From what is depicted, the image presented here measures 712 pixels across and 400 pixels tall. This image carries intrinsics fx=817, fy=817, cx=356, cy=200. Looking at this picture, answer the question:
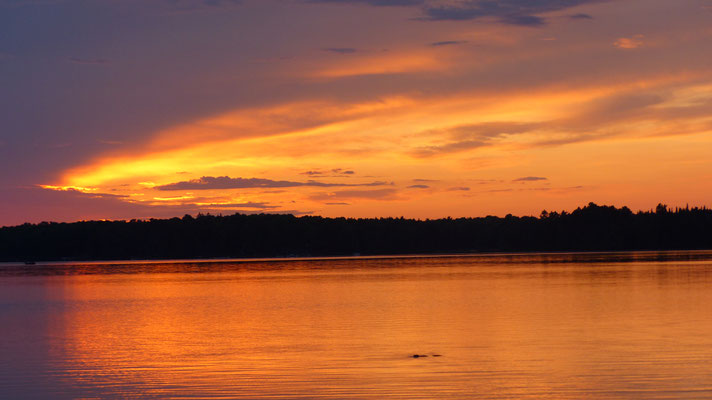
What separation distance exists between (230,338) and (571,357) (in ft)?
46.3

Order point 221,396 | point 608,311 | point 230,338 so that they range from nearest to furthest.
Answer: point 221,396, point 230,338, point 608,311

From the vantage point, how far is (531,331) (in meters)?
32.2

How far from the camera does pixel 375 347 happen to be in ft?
93.4

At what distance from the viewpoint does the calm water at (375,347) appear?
68.6ft

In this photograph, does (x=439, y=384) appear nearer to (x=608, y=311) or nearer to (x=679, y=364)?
(x=679, y=364)

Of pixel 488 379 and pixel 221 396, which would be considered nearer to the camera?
pixel 221 396

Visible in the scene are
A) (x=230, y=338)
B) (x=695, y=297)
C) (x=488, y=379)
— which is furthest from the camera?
(x=695, y=297)

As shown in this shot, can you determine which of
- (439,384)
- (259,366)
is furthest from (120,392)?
(439,384)

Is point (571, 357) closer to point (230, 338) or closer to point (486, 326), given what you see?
point (486, 326)

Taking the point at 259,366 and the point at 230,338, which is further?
the point at 230,338

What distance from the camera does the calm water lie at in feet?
68.6

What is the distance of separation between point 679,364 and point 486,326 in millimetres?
12254

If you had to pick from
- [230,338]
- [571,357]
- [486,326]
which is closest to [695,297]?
[486,326]

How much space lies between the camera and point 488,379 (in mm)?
21594
